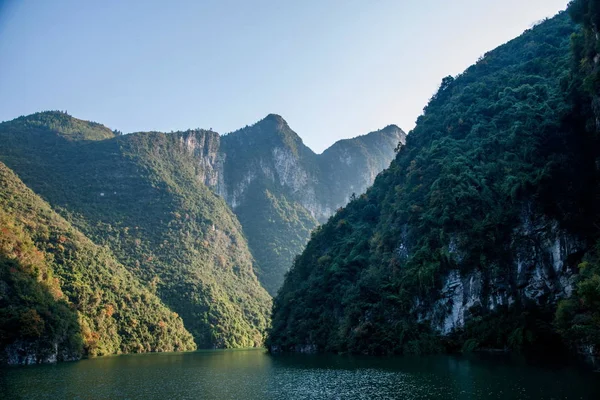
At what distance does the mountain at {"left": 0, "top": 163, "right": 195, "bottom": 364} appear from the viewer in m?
66.2

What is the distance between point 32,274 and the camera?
7394cm

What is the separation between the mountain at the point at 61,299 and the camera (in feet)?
217

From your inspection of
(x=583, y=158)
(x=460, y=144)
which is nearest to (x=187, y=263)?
(x=460, y=144)

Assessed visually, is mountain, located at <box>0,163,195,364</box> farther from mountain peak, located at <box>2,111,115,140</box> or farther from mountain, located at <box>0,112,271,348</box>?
mountain peak, located at <box>2,111,115,140</box>

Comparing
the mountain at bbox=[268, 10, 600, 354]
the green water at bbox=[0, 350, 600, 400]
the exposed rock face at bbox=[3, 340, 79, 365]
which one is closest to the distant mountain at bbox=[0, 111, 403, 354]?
the exposed rock face at bbox=[3, 340, 79, 365]

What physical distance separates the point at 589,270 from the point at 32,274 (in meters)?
76.4

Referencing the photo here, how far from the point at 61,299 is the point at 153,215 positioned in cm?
7619

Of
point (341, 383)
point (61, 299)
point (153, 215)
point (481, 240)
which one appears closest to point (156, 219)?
point (153, 215)

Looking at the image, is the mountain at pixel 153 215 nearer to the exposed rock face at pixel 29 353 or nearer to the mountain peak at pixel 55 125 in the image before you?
the mountain peak at pixel 55 125

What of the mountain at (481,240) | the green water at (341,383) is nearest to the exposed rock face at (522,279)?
the mountain at (481,240)

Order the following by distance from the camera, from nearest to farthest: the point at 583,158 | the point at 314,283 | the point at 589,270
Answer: the point at 589,270 → the point at 583,158 → the point at 314,283

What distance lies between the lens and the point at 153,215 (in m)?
154

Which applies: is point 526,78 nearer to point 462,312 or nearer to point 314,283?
point 462,312

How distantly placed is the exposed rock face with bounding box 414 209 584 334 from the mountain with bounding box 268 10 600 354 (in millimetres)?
128
